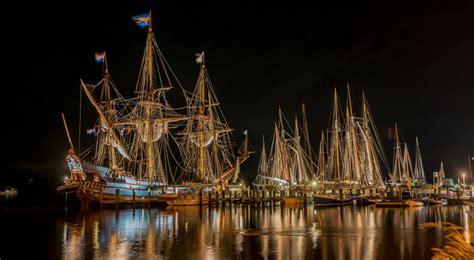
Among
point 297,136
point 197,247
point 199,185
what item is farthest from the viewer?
point 297,136

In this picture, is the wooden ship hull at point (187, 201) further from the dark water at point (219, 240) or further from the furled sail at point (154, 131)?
the dark water at point (219, 240)

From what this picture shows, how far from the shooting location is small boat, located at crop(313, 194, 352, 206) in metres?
60.1

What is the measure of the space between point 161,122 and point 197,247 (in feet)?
146

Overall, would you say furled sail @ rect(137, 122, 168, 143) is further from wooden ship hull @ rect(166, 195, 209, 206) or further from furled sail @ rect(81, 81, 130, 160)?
wooden ship hull @ rect(166, 195, 209, 206)

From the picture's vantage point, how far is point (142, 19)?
6125 centimetres

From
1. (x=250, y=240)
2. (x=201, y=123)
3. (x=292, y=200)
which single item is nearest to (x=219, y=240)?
(x=250, y=240)

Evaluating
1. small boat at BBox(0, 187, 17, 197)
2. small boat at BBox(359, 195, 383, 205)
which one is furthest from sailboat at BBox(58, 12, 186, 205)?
small boat at BBox(0, 187, 17, 197)

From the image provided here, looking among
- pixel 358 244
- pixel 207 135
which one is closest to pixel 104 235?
pixel 358 244

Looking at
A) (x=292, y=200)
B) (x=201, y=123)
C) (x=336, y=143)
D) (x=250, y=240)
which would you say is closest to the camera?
(x=250, y=240)

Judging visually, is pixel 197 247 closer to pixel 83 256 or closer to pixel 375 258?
pixel 83 256

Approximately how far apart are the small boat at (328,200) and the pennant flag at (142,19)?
32.9 metres

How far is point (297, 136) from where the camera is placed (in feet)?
242

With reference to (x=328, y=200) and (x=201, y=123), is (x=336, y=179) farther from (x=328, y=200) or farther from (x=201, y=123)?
(x=201, y=123)

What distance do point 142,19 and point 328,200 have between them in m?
35.4
